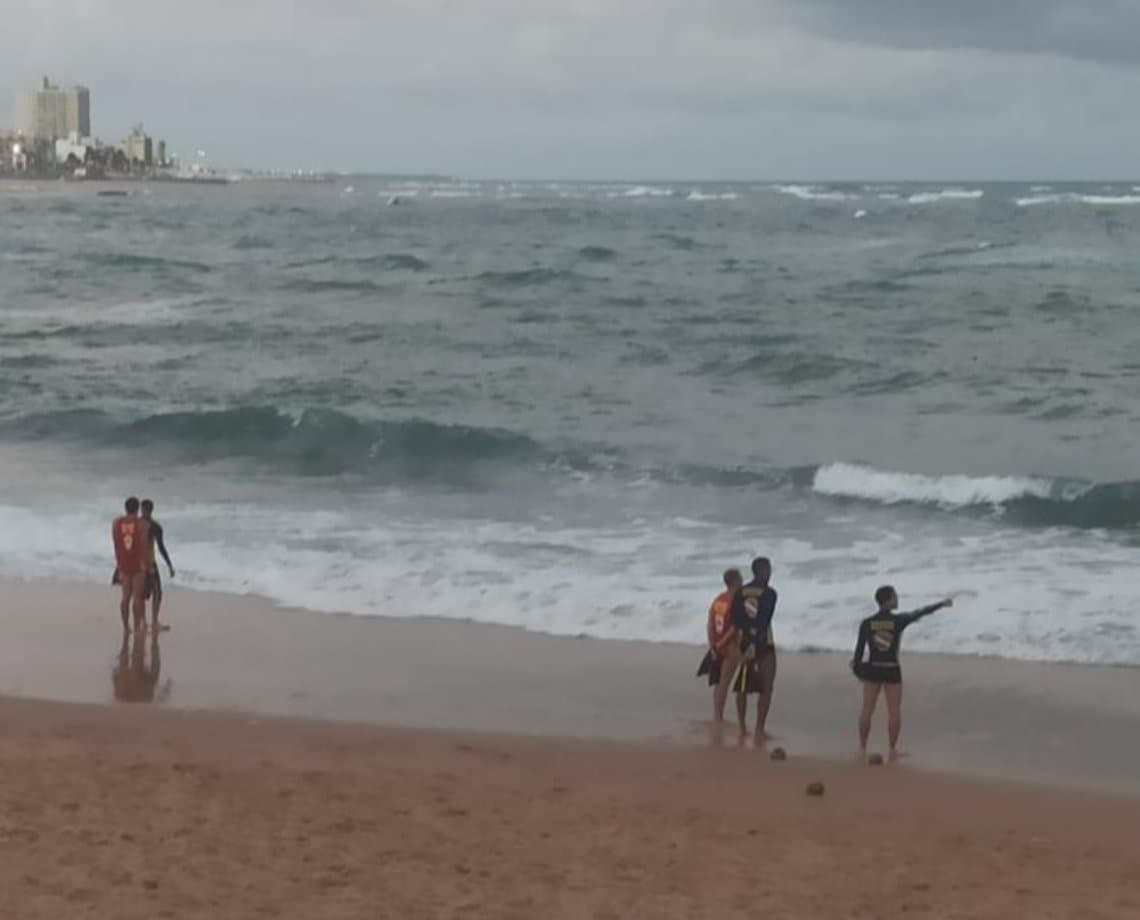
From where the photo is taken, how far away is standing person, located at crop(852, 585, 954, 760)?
448 inches

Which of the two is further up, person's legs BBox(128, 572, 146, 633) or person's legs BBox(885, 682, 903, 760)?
person's legs BBox(128, 572, 146, 633)

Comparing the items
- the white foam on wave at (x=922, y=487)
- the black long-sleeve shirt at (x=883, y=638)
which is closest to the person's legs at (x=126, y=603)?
the black long-sleeve shirt at (x=883, y=638)

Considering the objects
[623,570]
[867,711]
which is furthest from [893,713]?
[623,570]

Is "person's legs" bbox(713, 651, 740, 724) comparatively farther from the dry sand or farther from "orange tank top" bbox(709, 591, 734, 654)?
the dry sand

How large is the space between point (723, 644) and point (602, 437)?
47.7 ft

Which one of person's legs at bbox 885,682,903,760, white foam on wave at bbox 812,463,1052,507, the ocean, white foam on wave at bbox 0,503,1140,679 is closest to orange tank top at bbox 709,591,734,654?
person's legs at bbox 885,682,903,760

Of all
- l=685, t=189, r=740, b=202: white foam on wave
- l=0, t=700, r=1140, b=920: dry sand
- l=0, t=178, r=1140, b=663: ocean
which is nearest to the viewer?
l=0, t=700, r=1140, b=920: dry sand

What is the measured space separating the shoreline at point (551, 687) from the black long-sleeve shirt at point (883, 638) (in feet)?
1.90

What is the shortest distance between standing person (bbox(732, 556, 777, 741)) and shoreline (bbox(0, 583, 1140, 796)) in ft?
0.82

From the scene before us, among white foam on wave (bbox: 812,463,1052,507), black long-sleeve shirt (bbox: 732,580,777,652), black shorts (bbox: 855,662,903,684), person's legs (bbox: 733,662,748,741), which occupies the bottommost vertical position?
person's legs (bbox: 733,662,748,741)

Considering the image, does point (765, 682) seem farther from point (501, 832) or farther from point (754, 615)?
point (501, 832)

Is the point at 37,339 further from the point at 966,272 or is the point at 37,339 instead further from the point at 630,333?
the point at 966,272

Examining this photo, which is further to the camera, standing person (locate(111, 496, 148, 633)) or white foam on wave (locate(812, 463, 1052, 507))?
white foam on wave (locate(812, 463, 1052, 507))

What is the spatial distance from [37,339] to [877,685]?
32.4m
